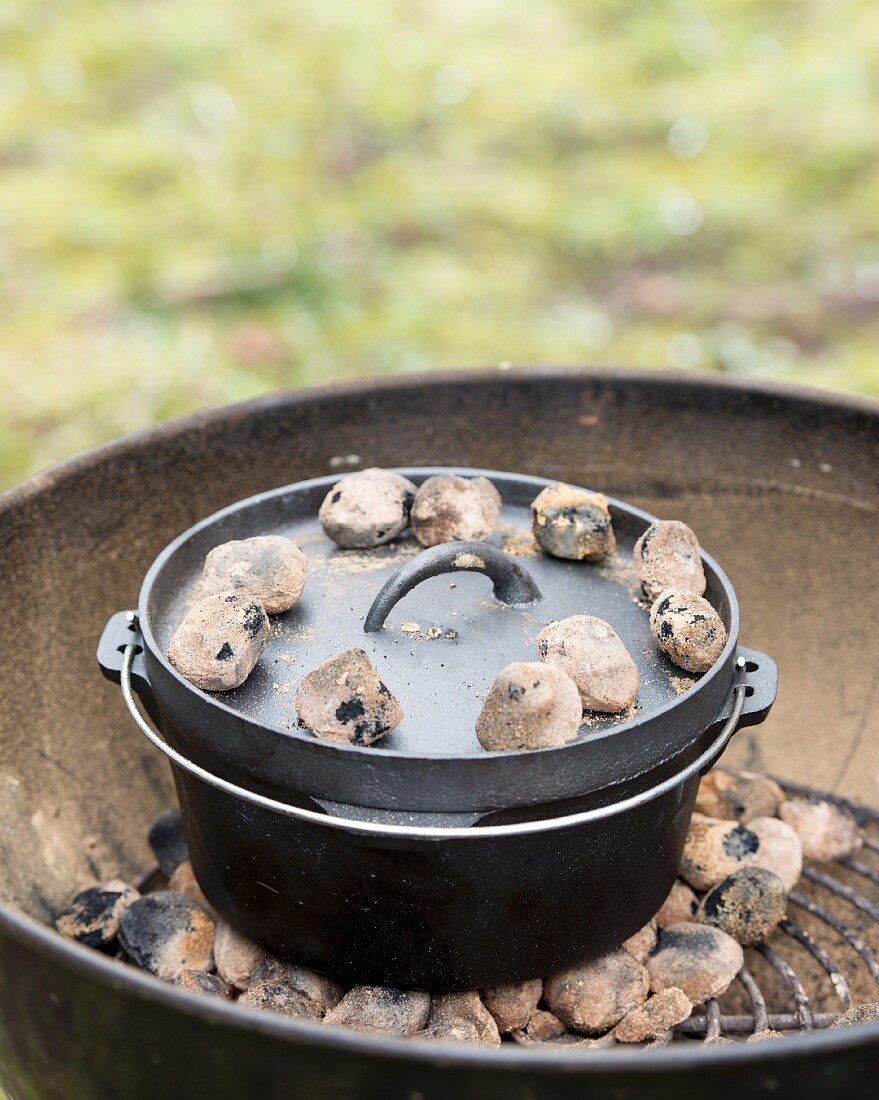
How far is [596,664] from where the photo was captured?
115 cm

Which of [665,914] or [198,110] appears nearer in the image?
[665,914]

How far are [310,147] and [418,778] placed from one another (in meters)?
4.42

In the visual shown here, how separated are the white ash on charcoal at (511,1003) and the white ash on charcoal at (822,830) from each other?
591mm

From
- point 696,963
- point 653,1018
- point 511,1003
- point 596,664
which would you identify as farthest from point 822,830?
point 596,664

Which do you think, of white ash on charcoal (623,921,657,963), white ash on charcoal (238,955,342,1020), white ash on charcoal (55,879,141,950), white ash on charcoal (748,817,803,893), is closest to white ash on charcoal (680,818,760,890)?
white ash on charcoal (748,817,803,893)

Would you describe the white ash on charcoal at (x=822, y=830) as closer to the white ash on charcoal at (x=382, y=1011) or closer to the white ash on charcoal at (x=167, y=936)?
the white ash on charcoal at (x=382, y=1011)

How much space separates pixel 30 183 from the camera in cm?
468

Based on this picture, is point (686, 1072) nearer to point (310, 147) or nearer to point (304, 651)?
point (304, 651)

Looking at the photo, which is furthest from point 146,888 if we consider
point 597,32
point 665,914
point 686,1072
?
point 597,32

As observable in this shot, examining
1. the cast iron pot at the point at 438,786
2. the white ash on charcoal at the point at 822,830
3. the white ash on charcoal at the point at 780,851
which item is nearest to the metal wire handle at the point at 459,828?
the cast iron pot at the point at 438,786

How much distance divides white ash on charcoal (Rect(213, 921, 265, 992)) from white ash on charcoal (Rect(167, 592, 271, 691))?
41cm

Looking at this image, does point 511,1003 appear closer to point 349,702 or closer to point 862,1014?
point 862,1014

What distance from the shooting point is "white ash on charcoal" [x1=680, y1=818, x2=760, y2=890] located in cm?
159

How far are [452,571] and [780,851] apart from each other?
77 cm
